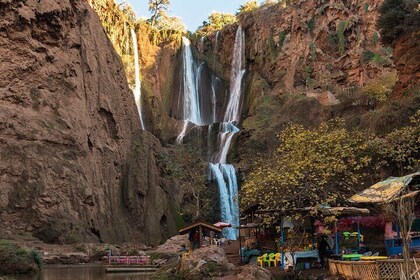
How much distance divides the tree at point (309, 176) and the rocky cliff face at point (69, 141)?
1714 cm

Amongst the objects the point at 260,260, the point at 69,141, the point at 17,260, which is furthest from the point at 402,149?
the point at 69,141

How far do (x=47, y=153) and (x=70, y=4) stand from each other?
1470 cm

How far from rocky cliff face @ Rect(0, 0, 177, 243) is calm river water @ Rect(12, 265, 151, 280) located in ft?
21.2

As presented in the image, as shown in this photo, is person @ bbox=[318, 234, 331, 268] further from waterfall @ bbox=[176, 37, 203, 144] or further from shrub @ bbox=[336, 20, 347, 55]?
waterfall @ bbox=[176, 37, 203, 144]

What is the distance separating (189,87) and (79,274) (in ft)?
141

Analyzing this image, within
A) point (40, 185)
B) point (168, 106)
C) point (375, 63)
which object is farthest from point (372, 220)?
point (168, 106)

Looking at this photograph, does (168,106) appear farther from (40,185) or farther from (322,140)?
(322,140)

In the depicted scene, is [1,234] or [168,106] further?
[168,106]

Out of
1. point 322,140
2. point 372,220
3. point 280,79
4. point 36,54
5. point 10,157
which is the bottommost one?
point 372,220

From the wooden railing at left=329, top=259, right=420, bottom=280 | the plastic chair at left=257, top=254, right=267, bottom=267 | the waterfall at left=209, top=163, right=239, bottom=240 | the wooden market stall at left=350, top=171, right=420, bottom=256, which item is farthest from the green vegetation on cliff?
the wooden railing at left=329, top=259, right=420, bottom=280

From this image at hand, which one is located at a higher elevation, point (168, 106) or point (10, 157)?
point (168, 106)

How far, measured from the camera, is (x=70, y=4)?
4172 centimetres

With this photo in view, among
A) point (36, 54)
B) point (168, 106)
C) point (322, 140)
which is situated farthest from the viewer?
point (168, 106)

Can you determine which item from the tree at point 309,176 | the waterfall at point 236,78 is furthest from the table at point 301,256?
the waterfall at point 236,78
